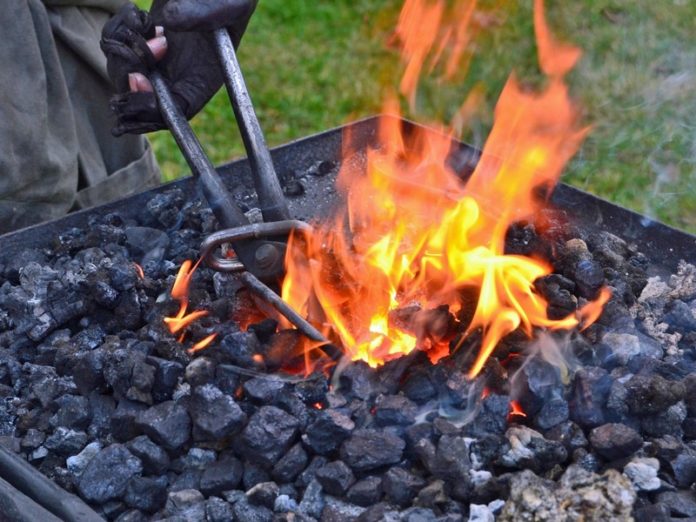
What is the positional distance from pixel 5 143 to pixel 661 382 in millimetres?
1928

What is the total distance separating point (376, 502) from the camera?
1.85m

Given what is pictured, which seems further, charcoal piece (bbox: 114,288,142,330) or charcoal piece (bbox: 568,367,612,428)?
charcoal piece (bbox: 114,288,142,330)

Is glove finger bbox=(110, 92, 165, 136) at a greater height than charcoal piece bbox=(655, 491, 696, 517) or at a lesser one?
greater

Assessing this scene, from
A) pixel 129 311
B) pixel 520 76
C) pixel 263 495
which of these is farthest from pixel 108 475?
pixel 520 76

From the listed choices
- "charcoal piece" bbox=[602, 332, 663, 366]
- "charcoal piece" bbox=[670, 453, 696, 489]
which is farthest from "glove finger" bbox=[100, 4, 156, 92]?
"charcoal piece" bbox=[670, 453, 696, 489]

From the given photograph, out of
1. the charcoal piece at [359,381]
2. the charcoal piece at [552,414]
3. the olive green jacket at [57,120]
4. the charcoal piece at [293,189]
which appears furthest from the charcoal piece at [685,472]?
the olive green jacket at [57,120]

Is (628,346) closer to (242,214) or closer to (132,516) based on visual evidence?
(242,214)

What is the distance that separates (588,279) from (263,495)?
94 centimetres

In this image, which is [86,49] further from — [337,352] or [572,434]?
[572,434]

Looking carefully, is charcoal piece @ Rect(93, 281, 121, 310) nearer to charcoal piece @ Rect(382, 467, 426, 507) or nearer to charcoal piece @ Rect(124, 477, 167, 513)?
charcoal piece @ Rect(124, 477, 167, 513)

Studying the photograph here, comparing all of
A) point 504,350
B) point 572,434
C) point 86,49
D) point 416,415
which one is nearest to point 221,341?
point 416,415

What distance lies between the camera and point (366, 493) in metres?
1.84

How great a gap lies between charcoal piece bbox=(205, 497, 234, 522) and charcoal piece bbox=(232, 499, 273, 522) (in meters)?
0.01

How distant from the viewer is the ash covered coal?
182 cm
